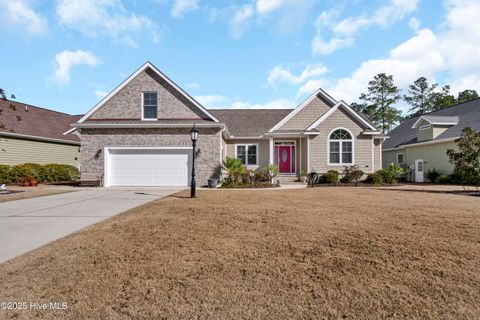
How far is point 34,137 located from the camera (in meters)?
21.4

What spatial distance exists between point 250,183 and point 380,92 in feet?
127

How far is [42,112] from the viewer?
85.5 ft

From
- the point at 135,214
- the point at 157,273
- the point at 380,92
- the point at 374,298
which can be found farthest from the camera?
the point at 380,92

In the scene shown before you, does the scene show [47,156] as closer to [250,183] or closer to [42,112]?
[42,112]

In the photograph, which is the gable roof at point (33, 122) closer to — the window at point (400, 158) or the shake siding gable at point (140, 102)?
the shake siding gable at point (140, 102)

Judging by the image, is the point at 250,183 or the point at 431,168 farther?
the point at 431,168

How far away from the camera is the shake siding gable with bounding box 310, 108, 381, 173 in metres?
18.0

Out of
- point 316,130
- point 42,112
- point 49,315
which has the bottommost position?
point 49,315

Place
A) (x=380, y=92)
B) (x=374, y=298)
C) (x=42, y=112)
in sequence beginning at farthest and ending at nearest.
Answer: (x=380, y=92) → (x=42, y=112) → (x=374, y=298)

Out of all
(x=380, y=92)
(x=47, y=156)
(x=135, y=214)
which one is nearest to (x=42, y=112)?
(x=47, y=156)

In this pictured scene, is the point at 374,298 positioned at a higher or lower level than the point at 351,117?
lower

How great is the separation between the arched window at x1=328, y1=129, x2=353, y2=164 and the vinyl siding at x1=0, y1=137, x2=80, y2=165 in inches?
890

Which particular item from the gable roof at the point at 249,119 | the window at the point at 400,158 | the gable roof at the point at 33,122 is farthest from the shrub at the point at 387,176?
the gable roof at the point at 33,122

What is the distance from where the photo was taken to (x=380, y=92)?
1763 inches
